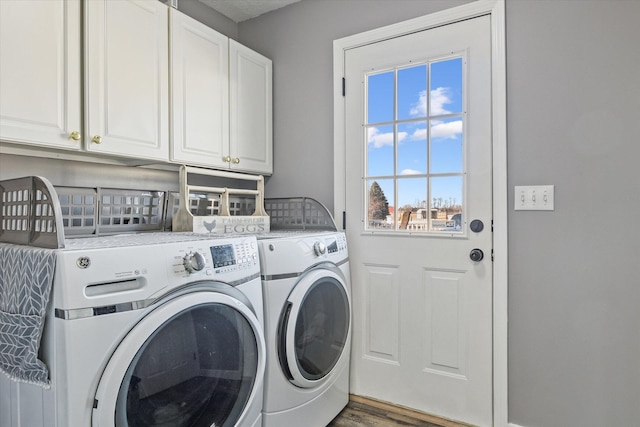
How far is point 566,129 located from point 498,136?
27 centimetres

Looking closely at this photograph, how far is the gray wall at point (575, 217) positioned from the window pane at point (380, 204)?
1.99 feet

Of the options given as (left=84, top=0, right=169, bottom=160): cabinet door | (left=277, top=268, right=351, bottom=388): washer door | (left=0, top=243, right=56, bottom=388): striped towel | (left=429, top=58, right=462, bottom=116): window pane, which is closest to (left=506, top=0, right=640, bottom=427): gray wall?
(left=429, top=58, right=462, bottom=116): window pane

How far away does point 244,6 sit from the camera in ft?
8.16

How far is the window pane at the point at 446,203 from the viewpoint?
6.43 feet

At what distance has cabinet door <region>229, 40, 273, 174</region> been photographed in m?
2.24

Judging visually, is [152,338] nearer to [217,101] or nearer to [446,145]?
[217,101]

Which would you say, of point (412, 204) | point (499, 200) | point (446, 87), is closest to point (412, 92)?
point (446, 87)

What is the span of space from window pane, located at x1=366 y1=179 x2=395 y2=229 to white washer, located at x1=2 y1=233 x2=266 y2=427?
3.06ft

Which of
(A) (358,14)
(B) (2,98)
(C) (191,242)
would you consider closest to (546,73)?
(A) (358,14)

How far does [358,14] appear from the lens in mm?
2246

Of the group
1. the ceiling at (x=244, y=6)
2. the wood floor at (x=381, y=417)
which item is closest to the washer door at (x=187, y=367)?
the wood floor at (x=381, y=417)

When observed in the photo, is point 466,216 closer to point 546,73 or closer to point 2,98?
point 546,73

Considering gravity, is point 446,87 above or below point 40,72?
above

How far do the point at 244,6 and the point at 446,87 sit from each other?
56.0 inches
